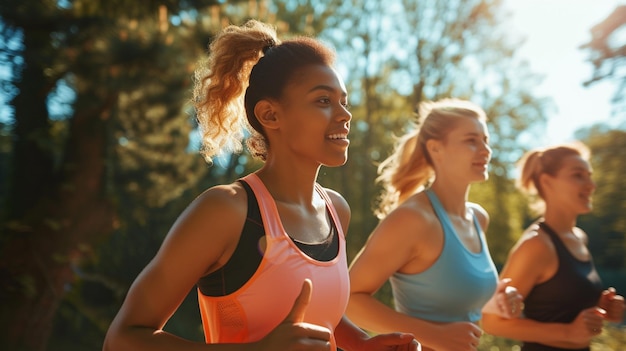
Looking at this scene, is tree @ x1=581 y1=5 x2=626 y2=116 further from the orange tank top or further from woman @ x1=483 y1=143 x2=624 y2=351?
the orange tank top

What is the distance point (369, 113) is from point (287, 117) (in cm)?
1423

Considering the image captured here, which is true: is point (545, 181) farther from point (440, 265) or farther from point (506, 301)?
point (440, 265)

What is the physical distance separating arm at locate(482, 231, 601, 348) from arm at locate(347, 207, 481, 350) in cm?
67

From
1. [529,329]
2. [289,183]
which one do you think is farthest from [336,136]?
[529,329]

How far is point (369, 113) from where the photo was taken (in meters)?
15.6

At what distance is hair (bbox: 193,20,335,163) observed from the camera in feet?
5.12

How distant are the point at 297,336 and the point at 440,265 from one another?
3.98 feet

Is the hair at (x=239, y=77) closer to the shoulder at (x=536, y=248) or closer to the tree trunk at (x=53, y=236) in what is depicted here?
the shoulder at (x=536, y=248)

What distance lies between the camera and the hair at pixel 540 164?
10.2 feet

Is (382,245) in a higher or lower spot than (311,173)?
lower

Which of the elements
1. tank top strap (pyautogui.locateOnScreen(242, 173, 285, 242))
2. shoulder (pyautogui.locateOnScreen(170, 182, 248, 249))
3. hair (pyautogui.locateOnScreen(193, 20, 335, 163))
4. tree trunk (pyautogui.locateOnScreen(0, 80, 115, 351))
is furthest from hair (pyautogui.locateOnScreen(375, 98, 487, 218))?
tree trunk (pyautogui.locateOnScreen(0, 80, 115, 351))

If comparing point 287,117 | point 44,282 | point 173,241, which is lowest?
point 44,282

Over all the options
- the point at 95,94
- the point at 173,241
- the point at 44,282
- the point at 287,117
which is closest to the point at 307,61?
the point at 287,117

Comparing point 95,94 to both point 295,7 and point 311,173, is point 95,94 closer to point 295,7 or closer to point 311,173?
point 311,173
